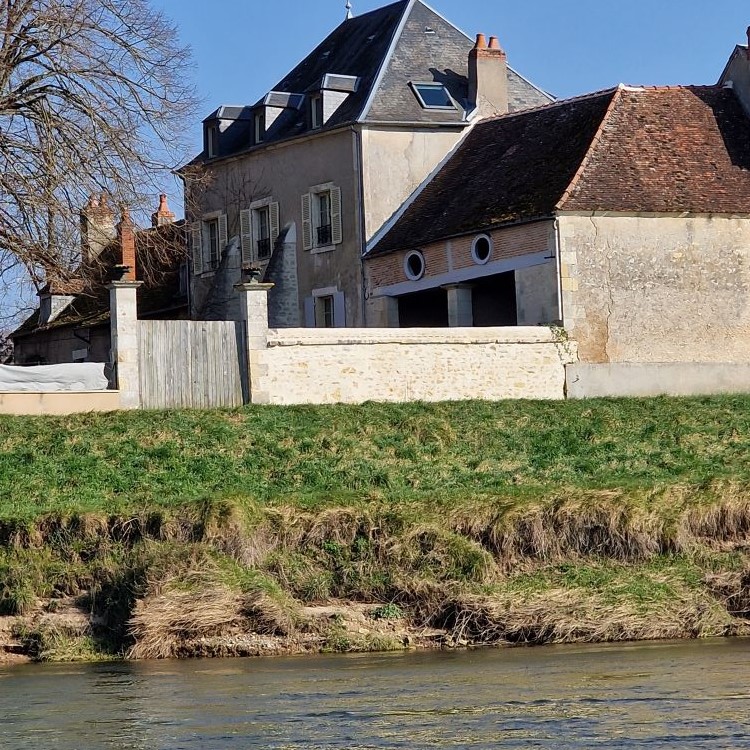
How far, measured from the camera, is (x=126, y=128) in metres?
25.3

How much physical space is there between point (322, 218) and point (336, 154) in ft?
5.02

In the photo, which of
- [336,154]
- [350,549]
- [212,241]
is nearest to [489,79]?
[336,154]

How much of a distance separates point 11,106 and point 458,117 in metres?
11.9

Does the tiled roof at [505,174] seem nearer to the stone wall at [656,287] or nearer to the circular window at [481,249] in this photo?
the circular window at [481,249]

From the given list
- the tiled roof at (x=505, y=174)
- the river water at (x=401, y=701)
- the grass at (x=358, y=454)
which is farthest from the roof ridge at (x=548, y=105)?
the river water at (x=401, y=701)

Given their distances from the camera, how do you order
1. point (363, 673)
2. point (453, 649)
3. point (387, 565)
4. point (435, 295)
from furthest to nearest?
1. point (435, 295)
2. point (387, 565)
3. point (453, 649)
4. point (363, 673)

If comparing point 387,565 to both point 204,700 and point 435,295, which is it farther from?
point 435,295

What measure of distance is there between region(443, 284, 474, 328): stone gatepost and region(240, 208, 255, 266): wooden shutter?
7.09m

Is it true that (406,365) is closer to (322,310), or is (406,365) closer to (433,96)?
(322,310)

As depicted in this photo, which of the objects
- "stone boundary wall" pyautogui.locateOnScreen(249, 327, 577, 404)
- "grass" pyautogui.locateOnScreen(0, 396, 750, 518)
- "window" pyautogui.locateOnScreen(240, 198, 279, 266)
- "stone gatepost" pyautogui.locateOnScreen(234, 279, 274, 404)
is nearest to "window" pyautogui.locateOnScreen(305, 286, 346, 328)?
"window" pyautogui.locateOnScreen(240, 198, 279, 266)

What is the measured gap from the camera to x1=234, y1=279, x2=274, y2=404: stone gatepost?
2559 cm

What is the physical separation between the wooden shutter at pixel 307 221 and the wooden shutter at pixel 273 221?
107cm

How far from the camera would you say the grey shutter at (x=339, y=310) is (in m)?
33.7

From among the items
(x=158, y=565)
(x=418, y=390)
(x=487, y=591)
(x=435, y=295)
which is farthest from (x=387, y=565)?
(x=435, y=295)
